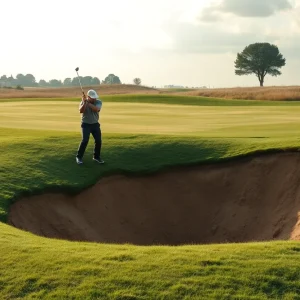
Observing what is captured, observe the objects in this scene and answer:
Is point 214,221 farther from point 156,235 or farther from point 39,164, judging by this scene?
point 39,164

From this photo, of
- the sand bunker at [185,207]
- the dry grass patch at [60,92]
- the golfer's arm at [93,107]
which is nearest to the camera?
the sand bunker at [185,207]

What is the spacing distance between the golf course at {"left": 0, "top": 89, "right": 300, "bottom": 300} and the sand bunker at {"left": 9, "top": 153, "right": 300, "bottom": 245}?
3cm

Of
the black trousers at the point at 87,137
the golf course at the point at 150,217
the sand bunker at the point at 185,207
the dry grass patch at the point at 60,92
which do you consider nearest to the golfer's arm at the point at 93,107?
the black trousers at the point at 87,137

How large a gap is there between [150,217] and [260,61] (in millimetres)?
103700

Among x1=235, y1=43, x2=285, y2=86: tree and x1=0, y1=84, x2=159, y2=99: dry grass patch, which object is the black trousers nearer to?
x1=0, y1=84, x2=159, y2=99: dry grass patch

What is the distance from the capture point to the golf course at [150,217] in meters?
6.22

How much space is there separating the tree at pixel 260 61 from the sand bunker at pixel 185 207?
102 metres

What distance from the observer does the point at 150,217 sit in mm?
12609

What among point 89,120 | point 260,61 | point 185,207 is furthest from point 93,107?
point 260,61

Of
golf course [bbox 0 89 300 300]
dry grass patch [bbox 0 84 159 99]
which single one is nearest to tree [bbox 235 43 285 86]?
dry grass patch [bbox 0 84 159 99]

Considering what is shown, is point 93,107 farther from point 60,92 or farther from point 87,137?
point 60,92

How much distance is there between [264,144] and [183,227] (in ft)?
10.9

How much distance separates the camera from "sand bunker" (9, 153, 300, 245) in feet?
37.8

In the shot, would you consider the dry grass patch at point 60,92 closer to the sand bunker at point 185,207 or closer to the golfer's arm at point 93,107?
the golfer's arm at point 93,107
